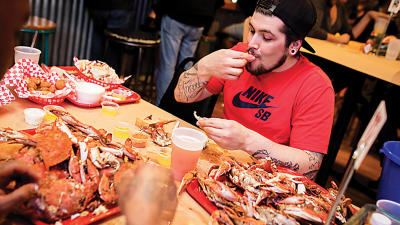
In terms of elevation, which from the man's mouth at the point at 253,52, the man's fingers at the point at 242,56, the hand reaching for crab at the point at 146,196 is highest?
the man's mouth at the point at 253,52

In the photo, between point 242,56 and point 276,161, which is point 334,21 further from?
point 276,161

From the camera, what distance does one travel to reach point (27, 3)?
632 millimetres

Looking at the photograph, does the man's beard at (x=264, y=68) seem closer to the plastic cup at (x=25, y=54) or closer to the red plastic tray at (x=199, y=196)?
the red plastic tray at (x=199, y=196)

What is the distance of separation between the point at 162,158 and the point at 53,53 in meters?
3.77

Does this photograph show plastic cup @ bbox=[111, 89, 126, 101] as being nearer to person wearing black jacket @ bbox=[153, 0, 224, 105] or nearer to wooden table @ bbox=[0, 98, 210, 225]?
wooden table @ bbox=[0, 98, 210, 225]

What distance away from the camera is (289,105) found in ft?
6.25

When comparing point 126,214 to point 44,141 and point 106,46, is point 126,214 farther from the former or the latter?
point 106,46

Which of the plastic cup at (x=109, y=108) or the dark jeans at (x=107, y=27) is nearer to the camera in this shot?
the plastic cup at (x=109, y=108)

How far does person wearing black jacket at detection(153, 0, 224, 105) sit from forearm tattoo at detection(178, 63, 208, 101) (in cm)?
214

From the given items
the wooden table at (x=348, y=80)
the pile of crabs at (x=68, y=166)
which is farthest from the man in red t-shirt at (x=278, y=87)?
the wooden table at (x=348, y=80)

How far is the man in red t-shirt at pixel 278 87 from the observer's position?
167 centimetres

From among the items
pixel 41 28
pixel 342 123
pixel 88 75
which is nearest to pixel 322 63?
pixel 342 123

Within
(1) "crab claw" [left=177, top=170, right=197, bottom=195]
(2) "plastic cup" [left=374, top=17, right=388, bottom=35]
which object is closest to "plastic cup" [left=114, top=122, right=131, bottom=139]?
(1) "crab claw" [left=177, top=170, right=197, bottom=195]

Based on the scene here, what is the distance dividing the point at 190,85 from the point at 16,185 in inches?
53.9
